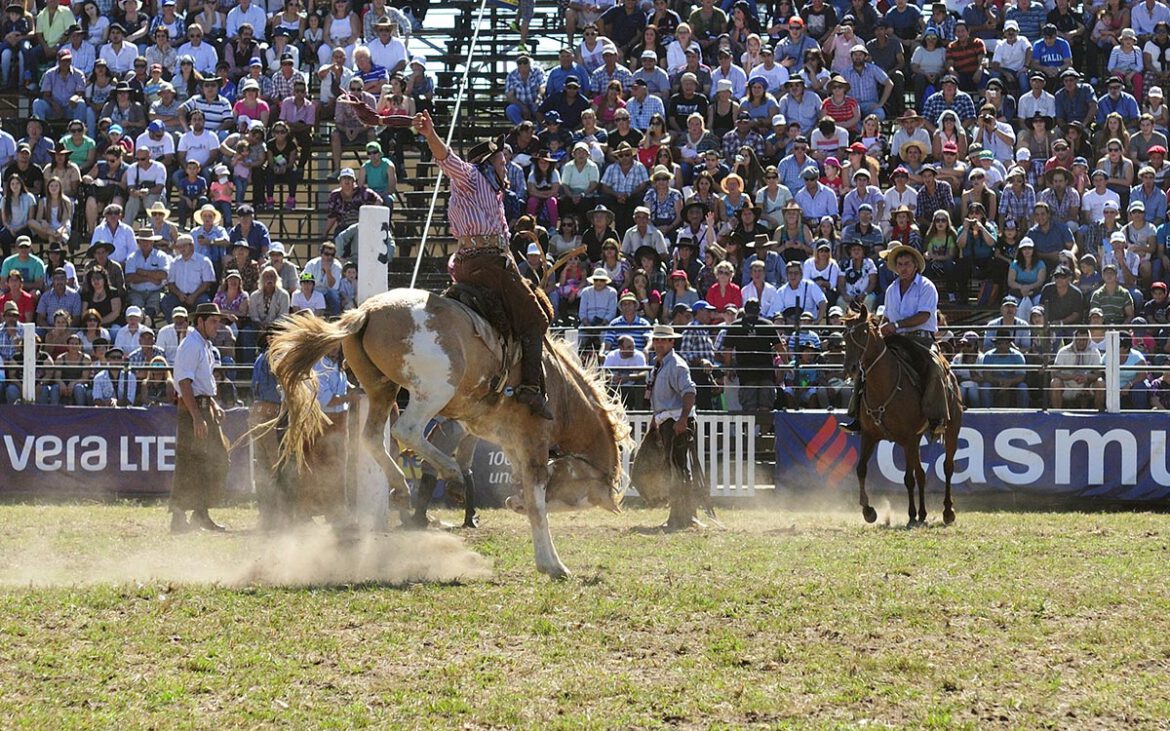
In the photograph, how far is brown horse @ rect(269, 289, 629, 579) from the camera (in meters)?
10.2

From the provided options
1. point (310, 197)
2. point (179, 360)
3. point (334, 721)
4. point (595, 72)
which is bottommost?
point (334, 721)

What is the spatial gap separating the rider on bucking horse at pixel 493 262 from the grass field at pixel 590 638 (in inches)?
56.8

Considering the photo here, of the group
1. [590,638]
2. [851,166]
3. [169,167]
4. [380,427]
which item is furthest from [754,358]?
[590,638]

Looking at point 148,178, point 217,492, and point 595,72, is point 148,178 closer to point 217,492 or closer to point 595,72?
point 595,72

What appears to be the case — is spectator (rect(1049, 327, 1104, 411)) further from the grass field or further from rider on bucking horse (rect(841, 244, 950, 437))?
the grass field

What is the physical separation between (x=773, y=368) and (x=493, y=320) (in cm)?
796

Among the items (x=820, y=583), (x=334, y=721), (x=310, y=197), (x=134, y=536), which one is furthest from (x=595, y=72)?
(x=334, y=721)

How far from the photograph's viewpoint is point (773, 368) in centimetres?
1812

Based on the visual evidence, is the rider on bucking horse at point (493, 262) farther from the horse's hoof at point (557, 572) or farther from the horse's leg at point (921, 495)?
the horse's leg at point (921, 495)

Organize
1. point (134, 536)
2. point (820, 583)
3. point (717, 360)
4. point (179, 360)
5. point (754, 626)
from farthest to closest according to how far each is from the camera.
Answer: point (717, 360) → point (179, 360) → point (134, 536) → point (820, 583) → point (754, 626)

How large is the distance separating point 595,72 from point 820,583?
15646 millimetres

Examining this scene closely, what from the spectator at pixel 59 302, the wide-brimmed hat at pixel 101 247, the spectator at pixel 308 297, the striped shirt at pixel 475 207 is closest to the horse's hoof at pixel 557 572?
the striped shirt at pixel 475 207

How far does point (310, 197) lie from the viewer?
24.5 meters

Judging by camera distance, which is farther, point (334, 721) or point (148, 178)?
point (148, 178)
